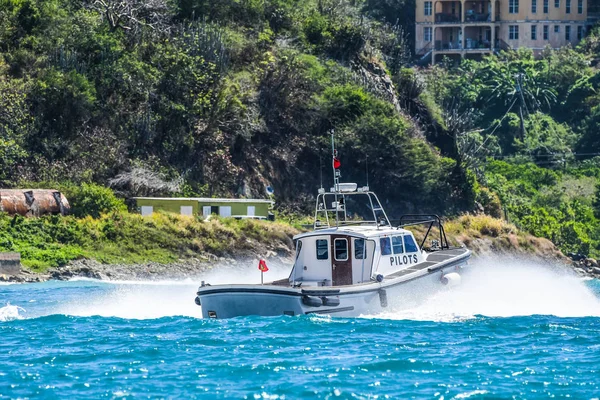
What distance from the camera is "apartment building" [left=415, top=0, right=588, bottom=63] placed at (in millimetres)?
106812

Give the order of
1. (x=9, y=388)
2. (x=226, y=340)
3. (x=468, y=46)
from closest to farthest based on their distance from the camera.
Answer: (x=9, y=388) → (x=226, y=340) → (x=468, y=46)

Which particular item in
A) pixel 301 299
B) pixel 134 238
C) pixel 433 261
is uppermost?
pixel 433 261

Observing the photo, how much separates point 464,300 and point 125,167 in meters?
26.3

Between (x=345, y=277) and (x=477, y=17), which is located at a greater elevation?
(x=477, y=17)

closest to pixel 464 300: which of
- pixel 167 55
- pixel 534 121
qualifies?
pixel 167 55

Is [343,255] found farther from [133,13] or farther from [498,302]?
[133,13]

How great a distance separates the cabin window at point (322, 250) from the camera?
34.2 meters

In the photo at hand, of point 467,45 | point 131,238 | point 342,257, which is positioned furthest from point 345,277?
point 467,45

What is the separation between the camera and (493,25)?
107 m

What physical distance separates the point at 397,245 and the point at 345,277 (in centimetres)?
192

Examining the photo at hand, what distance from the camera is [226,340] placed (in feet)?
91.9

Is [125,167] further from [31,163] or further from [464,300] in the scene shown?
[464,300]

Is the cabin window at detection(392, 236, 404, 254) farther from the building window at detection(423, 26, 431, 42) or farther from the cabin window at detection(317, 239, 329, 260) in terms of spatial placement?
the building window at detection(423, 26, 431, 42)

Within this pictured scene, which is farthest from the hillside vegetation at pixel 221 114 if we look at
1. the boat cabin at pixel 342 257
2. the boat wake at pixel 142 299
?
the boat cabin at pixel 342 257
